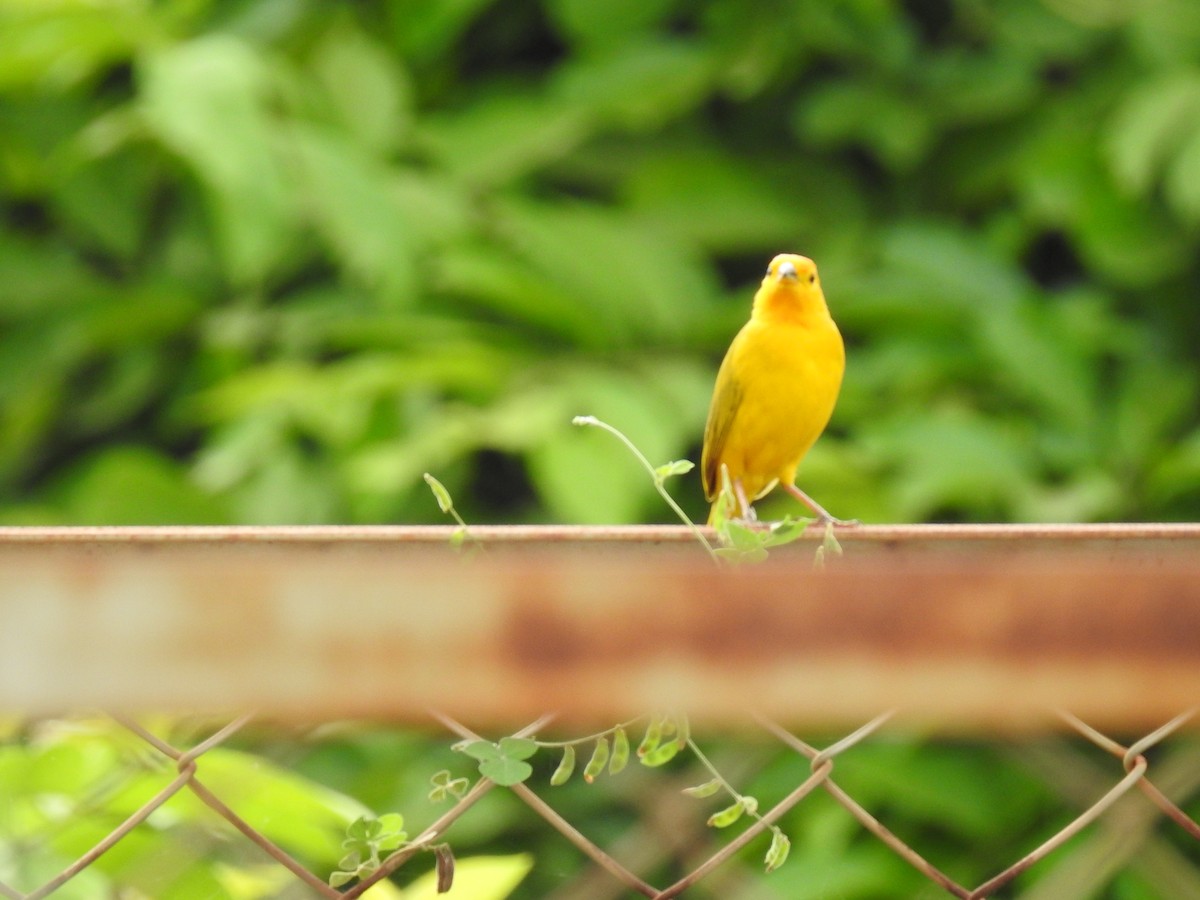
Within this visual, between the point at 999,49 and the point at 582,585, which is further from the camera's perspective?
the point at 999,49

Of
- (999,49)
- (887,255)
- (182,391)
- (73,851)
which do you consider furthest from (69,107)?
(73,851)

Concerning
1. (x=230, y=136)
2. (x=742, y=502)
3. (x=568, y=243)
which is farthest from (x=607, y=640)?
(x=568, y=243)

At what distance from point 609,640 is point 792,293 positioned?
6.28 feet

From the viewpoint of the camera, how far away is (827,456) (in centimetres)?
302

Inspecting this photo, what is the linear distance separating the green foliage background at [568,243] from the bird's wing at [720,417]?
308 mm

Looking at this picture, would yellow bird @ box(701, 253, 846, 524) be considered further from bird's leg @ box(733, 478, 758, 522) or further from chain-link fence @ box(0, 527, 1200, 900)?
chain-link fence @ box(0, 527, 1200, 900)

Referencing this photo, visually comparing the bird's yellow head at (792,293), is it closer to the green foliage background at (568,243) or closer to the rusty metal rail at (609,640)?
the green foliage background at (568,243)

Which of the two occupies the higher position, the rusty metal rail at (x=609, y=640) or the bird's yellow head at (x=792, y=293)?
the rusty metal rail at (x=609, y=640)

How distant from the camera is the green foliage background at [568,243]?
3.06 metres

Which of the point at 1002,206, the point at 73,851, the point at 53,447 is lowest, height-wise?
the point at 53,447

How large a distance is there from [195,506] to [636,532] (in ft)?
8.34

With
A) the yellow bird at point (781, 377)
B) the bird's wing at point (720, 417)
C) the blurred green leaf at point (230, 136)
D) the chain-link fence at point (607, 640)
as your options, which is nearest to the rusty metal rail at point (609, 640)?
the chain-link fence at point (607, 640)

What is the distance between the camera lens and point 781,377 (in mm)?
2408

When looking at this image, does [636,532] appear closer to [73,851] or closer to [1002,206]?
[73,851]
